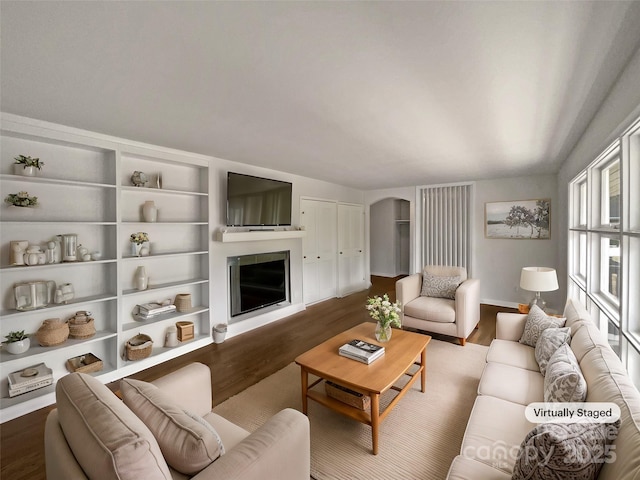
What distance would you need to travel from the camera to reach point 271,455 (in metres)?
1.12

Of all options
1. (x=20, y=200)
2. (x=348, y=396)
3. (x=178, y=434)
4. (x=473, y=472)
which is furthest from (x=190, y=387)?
(x=20, y=200)

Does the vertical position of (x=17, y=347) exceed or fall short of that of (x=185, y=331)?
it exceeds it

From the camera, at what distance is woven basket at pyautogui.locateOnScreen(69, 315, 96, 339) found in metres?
2.69

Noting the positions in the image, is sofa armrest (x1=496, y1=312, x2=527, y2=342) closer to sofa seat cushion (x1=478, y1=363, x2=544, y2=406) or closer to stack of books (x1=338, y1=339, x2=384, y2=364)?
sofa seat cushion (x1=478, y1=363, x2=544, y2=406)

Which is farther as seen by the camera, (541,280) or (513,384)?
(541,280)

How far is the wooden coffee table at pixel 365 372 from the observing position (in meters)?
1.87

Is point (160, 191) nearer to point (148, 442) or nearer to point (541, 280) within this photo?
point (148, 442)

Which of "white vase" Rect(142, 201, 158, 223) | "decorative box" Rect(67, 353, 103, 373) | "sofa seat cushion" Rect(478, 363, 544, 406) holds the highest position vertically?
"white vase" Rect(142, 201, 158, 223)

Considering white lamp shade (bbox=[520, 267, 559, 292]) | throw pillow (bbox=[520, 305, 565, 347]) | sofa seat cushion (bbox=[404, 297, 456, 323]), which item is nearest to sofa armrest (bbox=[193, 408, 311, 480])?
throw pillow (bbox=[520, 305, 565, 347])

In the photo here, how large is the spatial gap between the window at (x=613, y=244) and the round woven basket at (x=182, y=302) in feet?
12.7

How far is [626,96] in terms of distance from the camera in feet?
5.54

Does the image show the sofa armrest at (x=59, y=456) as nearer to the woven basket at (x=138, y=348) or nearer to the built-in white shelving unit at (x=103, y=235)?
the built-in white shelving unit at (x=103, y=235)

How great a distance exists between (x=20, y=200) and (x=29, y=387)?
1.58 meters

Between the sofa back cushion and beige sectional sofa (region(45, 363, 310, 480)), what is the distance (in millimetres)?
1096
